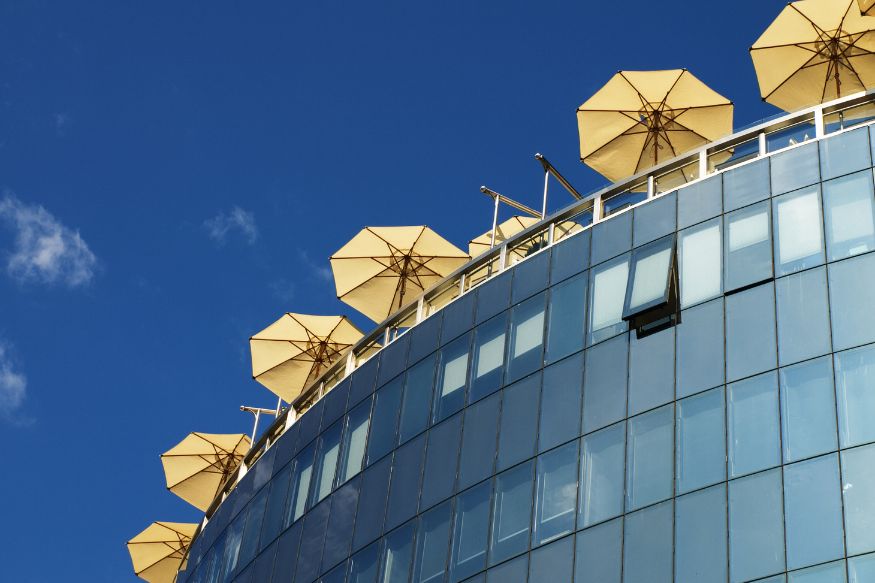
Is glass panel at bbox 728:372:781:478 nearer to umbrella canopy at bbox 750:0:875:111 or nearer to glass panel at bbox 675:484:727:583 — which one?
glass panel at bbox 675:484:727:583

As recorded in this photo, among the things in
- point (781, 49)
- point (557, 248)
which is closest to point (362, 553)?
point (557, 248)

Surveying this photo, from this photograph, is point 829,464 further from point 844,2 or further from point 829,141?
point 844,2

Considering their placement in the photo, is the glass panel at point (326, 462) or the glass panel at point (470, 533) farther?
the glass panel at point (326, 462)

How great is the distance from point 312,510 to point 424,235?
32.7ft

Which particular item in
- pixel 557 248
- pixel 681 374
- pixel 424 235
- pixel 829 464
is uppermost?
pixel 424 235

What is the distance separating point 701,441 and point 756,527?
248 centimetres

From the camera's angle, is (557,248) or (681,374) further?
(557,248)

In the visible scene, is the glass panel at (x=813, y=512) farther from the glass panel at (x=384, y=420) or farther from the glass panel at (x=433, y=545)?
the glass panel at (x=384, y=420)

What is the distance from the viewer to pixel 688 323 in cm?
3262

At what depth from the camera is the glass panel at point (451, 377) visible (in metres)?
37.0

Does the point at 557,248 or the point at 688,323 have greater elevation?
the point at 557,248

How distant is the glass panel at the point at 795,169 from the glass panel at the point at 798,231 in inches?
8.7

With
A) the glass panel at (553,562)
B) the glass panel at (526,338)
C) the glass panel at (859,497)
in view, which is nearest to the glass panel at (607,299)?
the glass panel at (526,338)

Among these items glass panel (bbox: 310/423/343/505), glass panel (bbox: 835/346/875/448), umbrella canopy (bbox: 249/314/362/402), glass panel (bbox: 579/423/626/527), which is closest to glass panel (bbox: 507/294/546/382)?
glass panel (bbox: 579/423/626/527)
